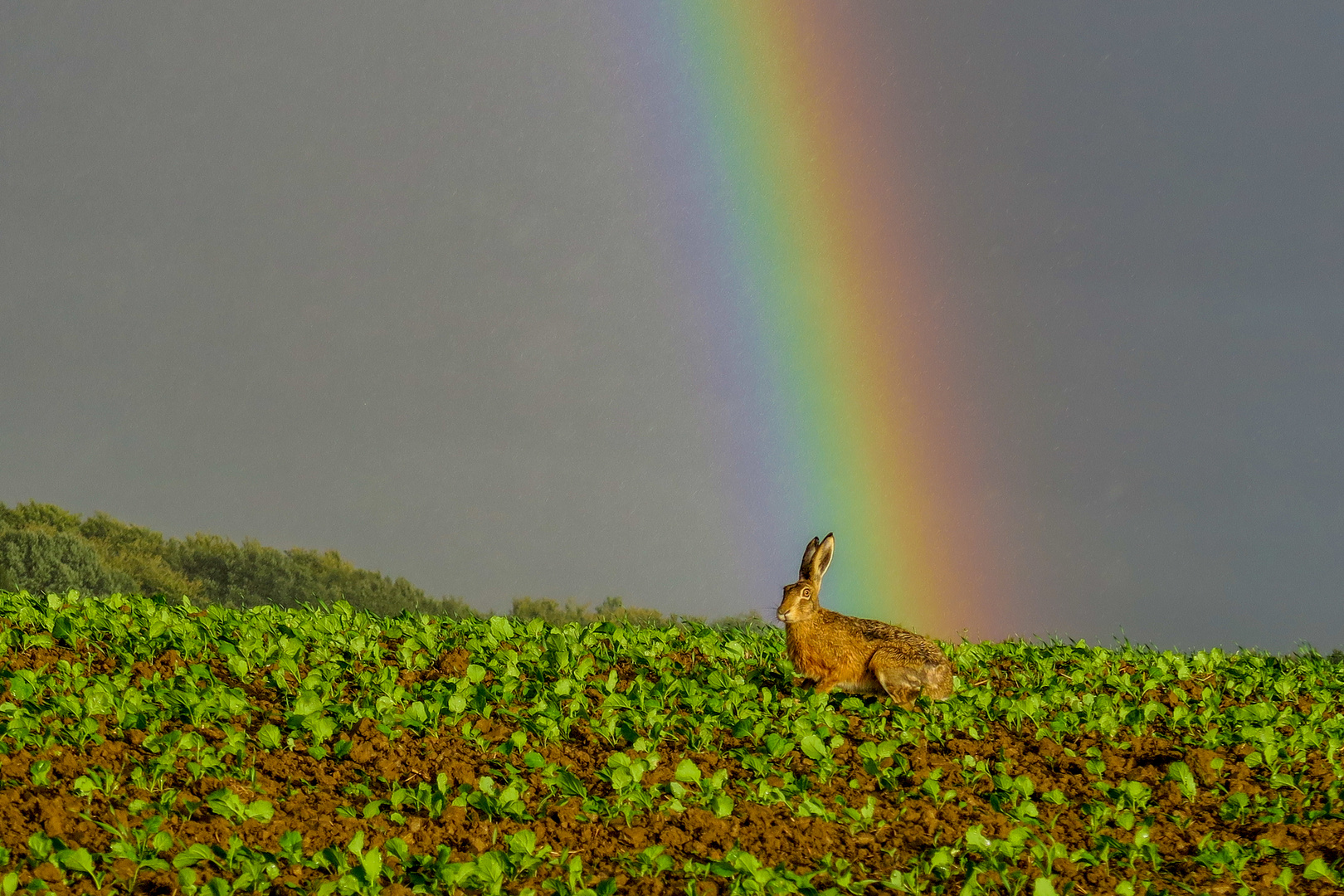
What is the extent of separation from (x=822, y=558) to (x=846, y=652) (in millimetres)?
822

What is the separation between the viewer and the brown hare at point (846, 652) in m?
9.98

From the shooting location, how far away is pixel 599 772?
27.9ft

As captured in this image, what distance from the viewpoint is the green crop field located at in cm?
717

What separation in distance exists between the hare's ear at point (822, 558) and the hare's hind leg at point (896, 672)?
0.81m

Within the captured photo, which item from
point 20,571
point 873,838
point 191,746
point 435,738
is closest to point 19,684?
point 191,746

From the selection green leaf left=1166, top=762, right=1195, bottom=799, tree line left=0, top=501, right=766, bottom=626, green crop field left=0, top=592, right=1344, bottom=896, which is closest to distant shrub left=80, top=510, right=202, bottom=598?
tree line left=0, top=501, right=766, bottom=626

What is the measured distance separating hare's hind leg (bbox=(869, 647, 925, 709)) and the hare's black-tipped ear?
870mm

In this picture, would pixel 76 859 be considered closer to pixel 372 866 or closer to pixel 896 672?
pixel 372 866

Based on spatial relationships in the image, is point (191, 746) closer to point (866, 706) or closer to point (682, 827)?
point (682, 827)

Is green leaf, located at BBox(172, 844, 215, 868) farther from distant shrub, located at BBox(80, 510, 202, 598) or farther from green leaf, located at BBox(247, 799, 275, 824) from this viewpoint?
distant shrub, located at BBox(80, 510, 202, 598)

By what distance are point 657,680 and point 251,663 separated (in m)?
3.55

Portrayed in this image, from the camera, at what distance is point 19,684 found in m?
9.26

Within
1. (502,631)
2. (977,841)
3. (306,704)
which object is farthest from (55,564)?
(977,841)

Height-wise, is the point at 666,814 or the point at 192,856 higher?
the point at 666,814
